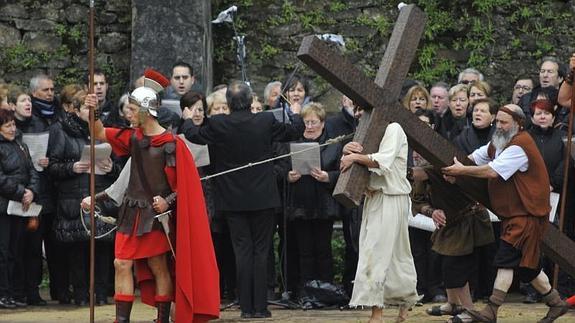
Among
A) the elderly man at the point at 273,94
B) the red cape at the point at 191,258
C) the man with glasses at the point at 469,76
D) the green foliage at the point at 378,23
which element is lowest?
the red cape at the point at 191,258

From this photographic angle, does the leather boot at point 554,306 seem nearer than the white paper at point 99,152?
Yes

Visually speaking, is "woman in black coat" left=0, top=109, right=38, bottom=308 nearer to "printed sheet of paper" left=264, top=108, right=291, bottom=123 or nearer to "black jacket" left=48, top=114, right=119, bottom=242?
"black jacket" left=48, top=114, right=119, bottom=242

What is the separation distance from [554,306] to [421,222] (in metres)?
2.08

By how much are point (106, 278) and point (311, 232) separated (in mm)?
1918

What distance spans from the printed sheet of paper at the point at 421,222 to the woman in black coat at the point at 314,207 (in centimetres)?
69

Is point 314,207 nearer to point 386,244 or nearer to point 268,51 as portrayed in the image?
point 386,244

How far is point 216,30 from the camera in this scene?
52.6 ft

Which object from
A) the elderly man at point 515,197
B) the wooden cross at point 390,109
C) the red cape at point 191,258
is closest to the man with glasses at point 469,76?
the elderly man at point 515,197

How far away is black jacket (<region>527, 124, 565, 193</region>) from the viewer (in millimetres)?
12930

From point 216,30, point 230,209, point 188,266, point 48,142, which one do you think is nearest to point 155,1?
point 216,30

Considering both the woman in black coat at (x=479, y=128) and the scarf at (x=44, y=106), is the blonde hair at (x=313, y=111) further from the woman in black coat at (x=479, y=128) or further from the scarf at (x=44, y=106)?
the scarf at (x=44, y=106)

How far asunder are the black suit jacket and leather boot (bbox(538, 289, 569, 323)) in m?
2.47

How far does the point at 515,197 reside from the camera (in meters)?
10.9

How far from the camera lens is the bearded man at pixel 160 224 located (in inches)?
421
